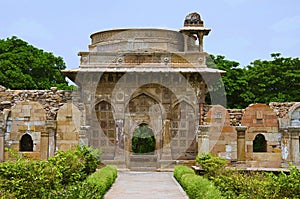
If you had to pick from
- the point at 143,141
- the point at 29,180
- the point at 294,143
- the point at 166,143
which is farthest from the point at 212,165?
the point at 143,141

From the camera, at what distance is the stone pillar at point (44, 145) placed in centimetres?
1702

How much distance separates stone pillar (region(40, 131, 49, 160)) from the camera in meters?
17.0

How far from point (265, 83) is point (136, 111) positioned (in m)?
12.0

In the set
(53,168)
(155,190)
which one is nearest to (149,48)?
(155,190)

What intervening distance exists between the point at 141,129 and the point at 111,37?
35.6 feet

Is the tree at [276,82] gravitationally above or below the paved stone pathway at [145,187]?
above

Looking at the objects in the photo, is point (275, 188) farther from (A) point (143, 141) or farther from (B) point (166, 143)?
(A) point (143, 141)

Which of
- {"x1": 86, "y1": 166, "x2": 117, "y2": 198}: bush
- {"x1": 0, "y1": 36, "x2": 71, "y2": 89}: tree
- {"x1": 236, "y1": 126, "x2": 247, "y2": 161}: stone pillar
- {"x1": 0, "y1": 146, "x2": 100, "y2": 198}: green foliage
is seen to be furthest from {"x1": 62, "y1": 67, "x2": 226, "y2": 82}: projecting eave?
{"x1": 0, "y1": 36, "x2": 71, "y2": 89}: tree

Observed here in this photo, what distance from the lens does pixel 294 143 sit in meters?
16.8

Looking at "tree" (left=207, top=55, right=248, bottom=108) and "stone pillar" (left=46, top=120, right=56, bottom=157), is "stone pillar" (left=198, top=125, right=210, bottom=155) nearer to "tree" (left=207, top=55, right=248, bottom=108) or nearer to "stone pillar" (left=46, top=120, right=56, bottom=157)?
"stone pillar" (left=46, top=120, right=56, bottom=157)

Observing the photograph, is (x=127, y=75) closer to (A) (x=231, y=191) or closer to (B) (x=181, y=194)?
(B) (x=181, y=194)

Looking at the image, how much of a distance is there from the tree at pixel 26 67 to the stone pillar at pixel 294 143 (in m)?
16.1

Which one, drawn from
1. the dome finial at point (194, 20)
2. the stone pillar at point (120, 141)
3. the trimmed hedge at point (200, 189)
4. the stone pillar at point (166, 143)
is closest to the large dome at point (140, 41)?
the dome finial at point (194, 20)

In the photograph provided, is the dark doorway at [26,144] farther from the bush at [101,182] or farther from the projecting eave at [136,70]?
the bush at [101,182]
